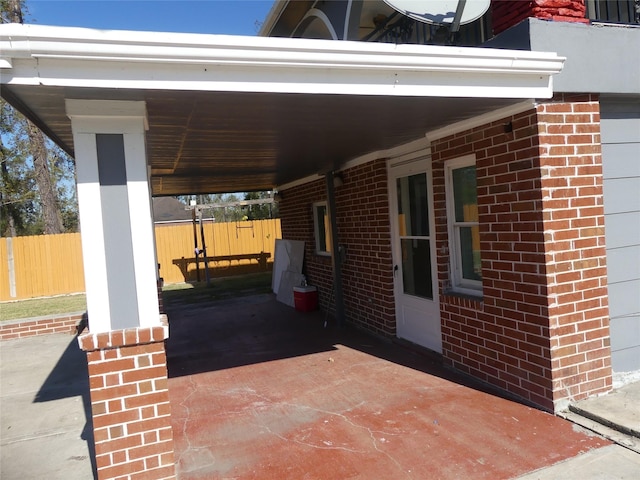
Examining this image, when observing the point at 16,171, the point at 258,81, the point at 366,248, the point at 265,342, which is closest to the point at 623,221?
the point at 258,81

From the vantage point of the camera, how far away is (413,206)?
585 cm

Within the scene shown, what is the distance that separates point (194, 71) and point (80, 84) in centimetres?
62

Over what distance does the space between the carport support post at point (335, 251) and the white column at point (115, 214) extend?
4673 millimetres

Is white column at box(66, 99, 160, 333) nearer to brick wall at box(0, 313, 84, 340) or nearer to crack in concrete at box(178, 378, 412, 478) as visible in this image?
crack in concrete at box(178, 378, 412, 478)

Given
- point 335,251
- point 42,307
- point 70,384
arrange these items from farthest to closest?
point 42,307
point 335,251
point 70,384

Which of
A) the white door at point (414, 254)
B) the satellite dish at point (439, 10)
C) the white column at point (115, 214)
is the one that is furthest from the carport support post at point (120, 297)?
the white door at point (414, 254)

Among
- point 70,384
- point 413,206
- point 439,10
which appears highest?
point 439,10

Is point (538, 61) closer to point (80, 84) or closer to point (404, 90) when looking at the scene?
point (404, 90)

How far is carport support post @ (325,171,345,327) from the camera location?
7.46 m

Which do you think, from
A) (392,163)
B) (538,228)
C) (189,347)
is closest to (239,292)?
(189,347)

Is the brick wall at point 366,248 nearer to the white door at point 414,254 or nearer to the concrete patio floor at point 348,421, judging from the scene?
the white door at point 414,254

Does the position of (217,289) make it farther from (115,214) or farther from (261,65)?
(261,65)

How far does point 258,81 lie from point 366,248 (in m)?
4.33

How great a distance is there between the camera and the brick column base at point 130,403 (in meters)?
2.83
